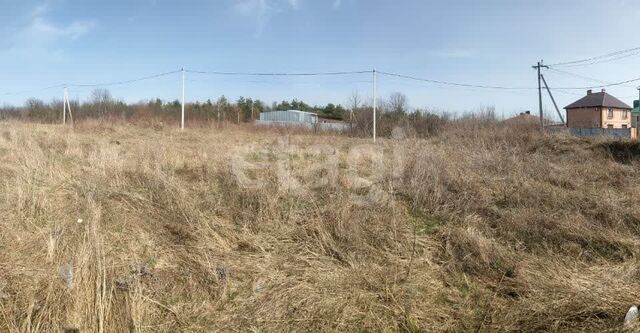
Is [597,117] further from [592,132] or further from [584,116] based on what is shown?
[592,132]

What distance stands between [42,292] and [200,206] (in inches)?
95.5

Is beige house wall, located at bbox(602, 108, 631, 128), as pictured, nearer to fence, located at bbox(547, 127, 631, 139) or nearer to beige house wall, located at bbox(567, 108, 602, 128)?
beige house wall, located at bbox(567, 108, 602, 128)

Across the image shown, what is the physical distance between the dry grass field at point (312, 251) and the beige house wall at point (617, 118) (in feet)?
139

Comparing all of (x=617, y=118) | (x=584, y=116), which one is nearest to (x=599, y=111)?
(x=584, y=116)

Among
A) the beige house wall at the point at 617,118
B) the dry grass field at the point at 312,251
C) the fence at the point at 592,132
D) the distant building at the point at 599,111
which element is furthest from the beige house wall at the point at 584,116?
the dry grass field at the point at 312,251

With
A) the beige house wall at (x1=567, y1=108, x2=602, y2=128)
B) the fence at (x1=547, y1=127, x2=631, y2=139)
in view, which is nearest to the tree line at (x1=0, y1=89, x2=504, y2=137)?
the fence at (x1=547, y1=127, x2=631, y2=139)

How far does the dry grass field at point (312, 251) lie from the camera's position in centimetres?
282

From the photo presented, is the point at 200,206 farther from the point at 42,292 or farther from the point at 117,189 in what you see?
the point at 42,292

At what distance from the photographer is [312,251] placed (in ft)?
13.2

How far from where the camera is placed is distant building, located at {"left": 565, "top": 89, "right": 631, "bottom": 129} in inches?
1655

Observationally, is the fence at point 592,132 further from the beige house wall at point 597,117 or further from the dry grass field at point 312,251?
the beige house wall at point 597,117

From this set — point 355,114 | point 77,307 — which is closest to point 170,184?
point 77,307

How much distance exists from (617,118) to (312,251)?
167 ft

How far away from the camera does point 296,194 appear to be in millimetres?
5566
